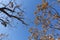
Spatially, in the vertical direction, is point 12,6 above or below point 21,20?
above

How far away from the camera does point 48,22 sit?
11.6 meters

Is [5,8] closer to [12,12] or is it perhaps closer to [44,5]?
[12,12]

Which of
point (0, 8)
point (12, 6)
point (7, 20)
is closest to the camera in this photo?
point (0, 8)

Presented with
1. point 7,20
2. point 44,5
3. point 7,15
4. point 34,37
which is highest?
point 44,5

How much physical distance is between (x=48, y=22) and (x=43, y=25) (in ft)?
1.32

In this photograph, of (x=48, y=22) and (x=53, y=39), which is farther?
(x=48, y=22)

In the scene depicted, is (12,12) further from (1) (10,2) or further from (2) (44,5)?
(2) (44,5)

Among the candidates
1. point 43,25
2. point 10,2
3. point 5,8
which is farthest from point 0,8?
point 43,25

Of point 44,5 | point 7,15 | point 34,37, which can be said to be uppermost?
point 44,5

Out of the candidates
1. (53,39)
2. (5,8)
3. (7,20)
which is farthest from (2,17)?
(53,39)

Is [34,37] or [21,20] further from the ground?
[21,20]

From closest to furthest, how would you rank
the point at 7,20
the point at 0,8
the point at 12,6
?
the point at 0,8 < the point at 12,6 < the point at 7,20

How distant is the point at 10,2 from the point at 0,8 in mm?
1102

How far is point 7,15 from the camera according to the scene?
1132cm
